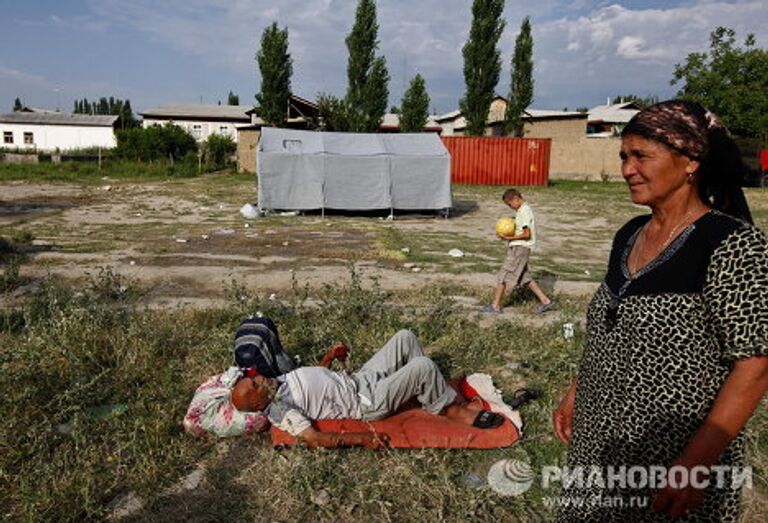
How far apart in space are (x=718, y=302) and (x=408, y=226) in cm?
1201

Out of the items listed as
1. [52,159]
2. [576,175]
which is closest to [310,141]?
[576,175]

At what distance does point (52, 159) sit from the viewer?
31.1m

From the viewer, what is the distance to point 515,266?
6.06 meters

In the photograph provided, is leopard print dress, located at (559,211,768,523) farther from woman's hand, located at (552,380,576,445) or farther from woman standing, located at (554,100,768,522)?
woman's hand, located at (552,380,576,445)

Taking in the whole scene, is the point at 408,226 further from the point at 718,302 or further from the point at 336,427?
the point at 718,302

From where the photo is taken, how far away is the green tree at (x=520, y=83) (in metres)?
33.0

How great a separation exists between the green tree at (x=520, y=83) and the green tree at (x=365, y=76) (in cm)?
790

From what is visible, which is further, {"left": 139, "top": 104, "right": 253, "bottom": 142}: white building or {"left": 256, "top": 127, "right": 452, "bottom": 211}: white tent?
{"left": 139, "top": 104, "right": 253, "bottom": 142}: white building

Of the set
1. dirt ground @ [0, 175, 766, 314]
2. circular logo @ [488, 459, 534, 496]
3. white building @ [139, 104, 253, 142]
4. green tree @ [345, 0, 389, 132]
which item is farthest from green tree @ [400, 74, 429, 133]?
circular logo @ [488, 459, 534, 496]

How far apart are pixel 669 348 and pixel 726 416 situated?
0.21 m

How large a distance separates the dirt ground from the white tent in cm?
51

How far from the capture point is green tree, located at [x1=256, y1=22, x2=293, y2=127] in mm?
31906

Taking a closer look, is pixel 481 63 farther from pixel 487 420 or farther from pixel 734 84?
pixel 487 420

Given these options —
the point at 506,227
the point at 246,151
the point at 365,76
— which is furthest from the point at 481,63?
the point at 506,227
